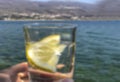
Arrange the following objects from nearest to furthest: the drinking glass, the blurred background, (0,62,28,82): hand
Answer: the drinking glass < (0,62,28,82): hand < the blurred background

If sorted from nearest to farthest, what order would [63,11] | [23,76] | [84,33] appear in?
1. [23,76]
2. [84,33]
3. [63,11]

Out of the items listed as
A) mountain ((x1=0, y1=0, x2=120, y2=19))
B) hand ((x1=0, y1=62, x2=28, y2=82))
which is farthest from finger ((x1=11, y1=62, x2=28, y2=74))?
mountain ((x1=0, y1=0, x2=120, y2=19))

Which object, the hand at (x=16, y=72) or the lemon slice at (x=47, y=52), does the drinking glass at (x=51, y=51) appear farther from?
the hand at (x=16, y=72)

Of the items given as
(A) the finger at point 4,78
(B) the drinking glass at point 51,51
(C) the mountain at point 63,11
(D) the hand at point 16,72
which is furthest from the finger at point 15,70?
(C) the mountain at point 63,11

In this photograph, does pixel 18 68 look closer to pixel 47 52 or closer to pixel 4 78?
pixel 4 78

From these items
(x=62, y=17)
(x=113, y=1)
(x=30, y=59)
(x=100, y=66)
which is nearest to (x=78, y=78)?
(x=100, y=66)

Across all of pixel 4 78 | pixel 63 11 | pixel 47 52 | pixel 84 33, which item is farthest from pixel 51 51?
pixel 63 11

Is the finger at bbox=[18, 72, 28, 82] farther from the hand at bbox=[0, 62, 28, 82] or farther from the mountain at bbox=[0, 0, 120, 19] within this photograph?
the mountain at bbox=[0, 0, 120, 19]
